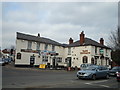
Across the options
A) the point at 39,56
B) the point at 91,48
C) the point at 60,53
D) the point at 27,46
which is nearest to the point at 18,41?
the point at 27,46

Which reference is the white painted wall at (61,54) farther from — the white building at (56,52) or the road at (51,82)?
the road at (51,82)

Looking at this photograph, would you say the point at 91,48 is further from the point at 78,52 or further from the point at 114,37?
the point at 114,37

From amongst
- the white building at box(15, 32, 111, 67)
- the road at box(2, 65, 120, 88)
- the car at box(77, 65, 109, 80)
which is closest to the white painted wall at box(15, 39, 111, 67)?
the white building at box(15, 32, 111, 67)

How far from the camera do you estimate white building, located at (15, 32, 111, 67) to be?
36128 mm

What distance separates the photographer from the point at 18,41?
1387 inches

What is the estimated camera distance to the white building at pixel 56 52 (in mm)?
36128

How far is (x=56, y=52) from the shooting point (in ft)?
142

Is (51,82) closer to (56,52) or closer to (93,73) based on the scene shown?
(93,73)

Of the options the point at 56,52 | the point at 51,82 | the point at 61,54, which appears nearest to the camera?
the point at 51,82

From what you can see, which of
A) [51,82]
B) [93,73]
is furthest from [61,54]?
[51,82]

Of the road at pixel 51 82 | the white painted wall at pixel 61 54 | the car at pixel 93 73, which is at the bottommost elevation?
the road at pixel 51 82

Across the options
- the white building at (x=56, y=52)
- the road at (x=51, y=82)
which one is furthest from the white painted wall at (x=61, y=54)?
the road at (x=51, y=82)

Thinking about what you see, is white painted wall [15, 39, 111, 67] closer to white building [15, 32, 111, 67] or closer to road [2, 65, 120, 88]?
white building [15, 32, 111, 67]

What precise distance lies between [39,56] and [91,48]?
12.6 m
